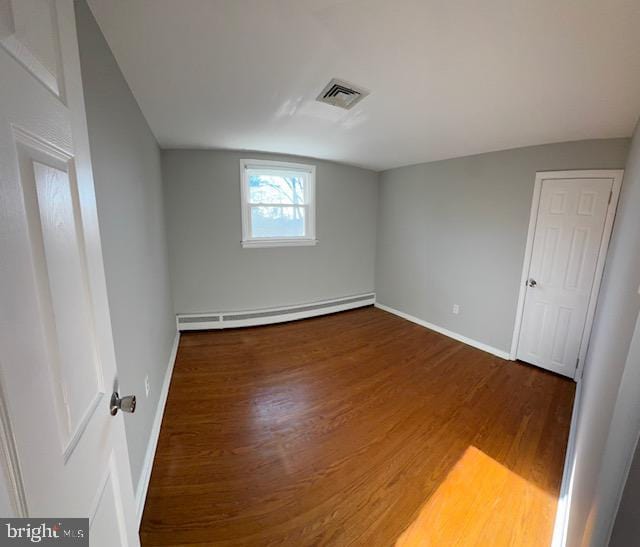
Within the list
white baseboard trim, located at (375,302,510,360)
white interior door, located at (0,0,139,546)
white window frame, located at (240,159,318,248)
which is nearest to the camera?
white interior door, located at (0,0,139,546)

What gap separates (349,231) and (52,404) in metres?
4.03

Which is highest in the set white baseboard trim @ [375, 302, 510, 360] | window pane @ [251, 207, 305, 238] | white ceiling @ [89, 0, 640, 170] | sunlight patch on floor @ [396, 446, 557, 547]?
white ceiling @ [89, 0, 640, 170]

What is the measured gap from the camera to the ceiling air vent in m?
1.65

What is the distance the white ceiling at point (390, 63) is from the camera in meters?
1.11

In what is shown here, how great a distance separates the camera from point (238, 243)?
11.5 ft

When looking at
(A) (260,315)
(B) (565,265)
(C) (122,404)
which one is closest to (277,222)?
(A) (260,315)

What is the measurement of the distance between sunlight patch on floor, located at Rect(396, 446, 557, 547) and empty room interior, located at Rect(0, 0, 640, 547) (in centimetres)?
1

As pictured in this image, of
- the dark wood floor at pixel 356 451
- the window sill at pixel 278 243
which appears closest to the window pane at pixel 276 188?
the window sill at pixel 278 243

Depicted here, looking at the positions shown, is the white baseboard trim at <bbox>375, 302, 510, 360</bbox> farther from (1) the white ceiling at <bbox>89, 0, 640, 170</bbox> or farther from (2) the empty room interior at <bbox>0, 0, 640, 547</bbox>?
(1) the white ceiling at <bbox>89, 0, 640, 170</bbox>

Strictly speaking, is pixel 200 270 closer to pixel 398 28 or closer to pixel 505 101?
pixel 398 28

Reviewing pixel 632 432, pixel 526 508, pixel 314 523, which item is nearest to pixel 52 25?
pixel 632 432

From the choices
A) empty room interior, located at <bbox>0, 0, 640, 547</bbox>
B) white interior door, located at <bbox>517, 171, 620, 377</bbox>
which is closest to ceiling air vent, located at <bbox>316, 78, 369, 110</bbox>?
empty room interior, located at <bbox>0, 0, 640, 547</bbox>

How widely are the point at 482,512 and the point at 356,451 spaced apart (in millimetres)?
699

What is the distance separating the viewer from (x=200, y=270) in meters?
3.40
